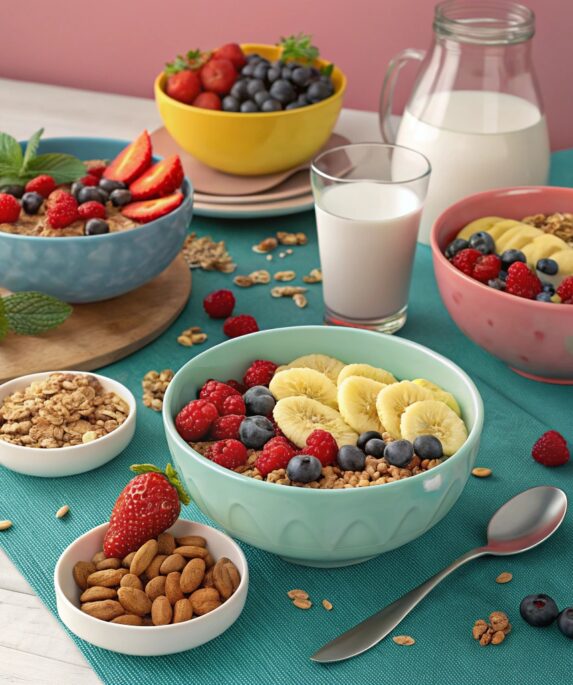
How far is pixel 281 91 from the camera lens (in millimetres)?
1562

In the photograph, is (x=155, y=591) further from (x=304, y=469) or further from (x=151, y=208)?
(x=151, y=208)

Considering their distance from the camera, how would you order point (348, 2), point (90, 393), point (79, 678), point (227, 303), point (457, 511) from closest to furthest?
point (79, 678) → point (457, 511) → point (90, 393) → point (227, 303) → point (348, 2)

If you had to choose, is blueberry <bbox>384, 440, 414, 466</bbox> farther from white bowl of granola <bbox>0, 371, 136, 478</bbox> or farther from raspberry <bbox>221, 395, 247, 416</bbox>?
white bowl of granola <bbox>0, 371, 136, 478</bbox>

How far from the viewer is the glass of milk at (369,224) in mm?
1262

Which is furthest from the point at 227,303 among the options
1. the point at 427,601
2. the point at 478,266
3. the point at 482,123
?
the point at 427,601

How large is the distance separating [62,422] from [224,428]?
22 cm

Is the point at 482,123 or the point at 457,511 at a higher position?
the point at 482,123

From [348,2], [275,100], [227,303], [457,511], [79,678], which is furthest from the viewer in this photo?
[348,2]

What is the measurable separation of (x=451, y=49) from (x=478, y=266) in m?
0.41

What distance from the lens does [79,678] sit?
82cm

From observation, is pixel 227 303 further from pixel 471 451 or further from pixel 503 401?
pixel 471 451

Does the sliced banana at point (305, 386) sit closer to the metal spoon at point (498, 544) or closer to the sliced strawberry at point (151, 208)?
the metal spoon at point (498, 544)

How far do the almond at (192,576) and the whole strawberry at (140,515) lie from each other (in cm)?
5

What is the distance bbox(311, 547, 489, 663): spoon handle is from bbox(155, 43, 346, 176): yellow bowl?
870mm
